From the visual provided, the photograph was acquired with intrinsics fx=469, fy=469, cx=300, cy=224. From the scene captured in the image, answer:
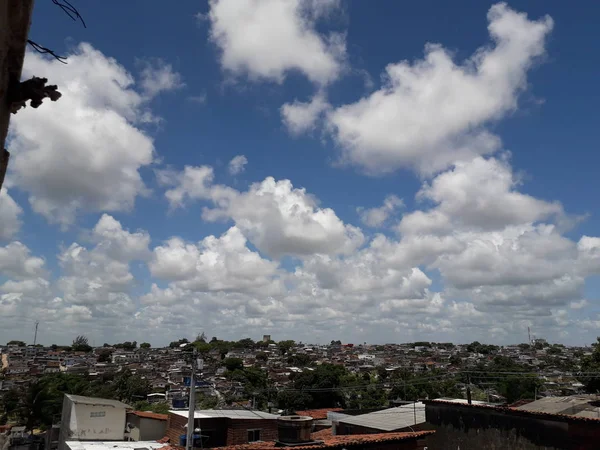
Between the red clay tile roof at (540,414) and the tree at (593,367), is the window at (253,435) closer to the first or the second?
the red clay tile roof at (540,414)

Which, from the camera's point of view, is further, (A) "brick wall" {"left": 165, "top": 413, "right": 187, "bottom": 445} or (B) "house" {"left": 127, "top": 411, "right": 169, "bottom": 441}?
(B) "house" {"left": 127, "top": 411, "right": 169, "bottom": 441}

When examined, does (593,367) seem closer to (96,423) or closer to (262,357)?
(96,423)

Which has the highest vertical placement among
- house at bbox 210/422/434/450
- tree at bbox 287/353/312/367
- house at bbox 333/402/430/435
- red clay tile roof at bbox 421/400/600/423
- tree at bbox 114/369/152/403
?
red clay tile roof at bbox 421/400/600/423

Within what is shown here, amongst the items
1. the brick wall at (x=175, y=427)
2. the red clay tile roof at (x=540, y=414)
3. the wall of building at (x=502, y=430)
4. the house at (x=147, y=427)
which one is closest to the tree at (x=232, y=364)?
the house at (x=147, y=427)

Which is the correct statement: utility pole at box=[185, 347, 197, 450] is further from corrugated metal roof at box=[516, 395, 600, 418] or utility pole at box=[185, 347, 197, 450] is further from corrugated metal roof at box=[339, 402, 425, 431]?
corrugated metal roof at box=[516, 395, 600, 418]

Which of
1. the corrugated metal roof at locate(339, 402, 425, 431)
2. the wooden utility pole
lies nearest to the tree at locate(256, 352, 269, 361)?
the corrugated metal roof at locate(339, 402, 425, 431)

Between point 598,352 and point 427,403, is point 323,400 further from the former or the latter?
point 427,403
